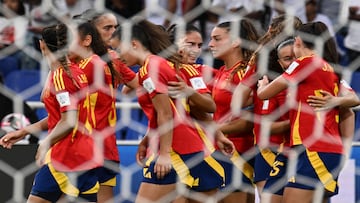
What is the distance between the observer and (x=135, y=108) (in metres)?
3.74

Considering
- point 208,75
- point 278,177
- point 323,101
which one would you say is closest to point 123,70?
point 208,75

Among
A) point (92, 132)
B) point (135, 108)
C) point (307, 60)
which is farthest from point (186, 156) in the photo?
point (135, 108)

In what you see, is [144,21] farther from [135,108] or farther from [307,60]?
[135,108]

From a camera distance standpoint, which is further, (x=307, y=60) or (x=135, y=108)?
(x=135, y=108)

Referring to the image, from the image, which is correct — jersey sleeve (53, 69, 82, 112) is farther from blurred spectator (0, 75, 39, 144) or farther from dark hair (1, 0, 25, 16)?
dark hair (1, 0, 25, 16)

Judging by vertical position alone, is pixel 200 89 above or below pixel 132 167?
above

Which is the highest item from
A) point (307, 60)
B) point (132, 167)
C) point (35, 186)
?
point (307, 60)

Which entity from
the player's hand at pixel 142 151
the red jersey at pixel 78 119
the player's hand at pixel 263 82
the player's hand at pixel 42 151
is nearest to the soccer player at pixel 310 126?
the player's hand at pixel 263 82

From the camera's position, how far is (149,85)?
2.69 m

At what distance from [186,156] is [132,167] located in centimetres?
56

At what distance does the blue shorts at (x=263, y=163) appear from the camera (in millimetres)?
3104

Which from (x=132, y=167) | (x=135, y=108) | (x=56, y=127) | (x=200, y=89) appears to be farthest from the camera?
(x=135, y=108)

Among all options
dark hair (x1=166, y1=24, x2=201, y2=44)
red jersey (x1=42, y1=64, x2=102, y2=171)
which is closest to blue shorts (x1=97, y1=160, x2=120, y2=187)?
red jersey (x1=42, y1=64, x2=102, y2=171)

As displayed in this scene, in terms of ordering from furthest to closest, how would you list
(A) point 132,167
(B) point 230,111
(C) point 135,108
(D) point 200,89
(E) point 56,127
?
(C) point 135,108, (A) point 132,167, (B) point 230,111, (D) point 200,89, (E) point 56,127
